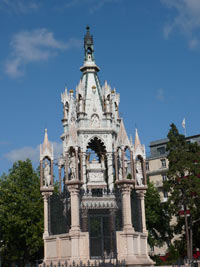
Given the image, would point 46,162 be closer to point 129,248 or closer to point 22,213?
point 129,248

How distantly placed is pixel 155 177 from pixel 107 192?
4775 cm

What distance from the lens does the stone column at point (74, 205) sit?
24.6 metres

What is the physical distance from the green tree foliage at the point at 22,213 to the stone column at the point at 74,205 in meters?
21.9

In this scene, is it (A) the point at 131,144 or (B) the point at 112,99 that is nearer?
(A) the point at 131,144

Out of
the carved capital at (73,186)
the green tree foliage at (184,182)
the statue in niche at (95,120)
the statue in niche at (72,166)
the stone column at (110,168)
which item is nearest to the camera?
the carved capital at (73,186)

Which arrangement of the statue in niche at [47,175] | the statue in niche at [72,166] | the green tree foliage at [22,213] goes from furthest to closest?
1. the green tree foliage at [22,213]
2. the statue in niche at [47,175]
3. the statue in niche at [72,166]

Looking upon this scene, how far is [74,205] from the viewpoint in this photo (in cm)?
2483

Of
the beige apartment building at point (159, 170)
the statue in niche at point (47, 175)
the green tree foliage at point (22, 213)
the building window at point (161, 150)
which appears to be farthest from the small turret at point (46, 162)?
the building window at point (161, 150)

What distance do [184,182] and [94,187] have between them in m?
19.1

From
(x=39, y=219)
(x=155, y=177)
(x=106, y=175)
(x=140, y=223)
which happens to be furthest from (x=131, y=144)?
(x=155, y=177)

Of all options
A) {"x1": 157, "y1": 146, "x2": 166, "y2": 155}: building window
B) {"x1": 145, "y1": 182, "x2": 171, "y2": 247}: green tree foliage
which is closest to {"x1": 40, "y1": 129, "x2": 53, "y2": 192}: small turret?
{"x1": 145, "y1": 182, "x2": 171, "y2": 247}: green tree foliage

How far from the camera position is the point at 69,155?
91.1ft

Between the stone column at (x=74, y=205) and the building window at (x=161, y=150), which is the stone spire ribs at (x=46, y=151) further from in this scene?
the building window at (x=161, y=150)

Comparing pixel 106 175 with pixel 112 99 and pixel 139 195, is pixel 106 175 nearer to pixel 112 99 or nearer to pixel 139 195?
pixel 139 195
